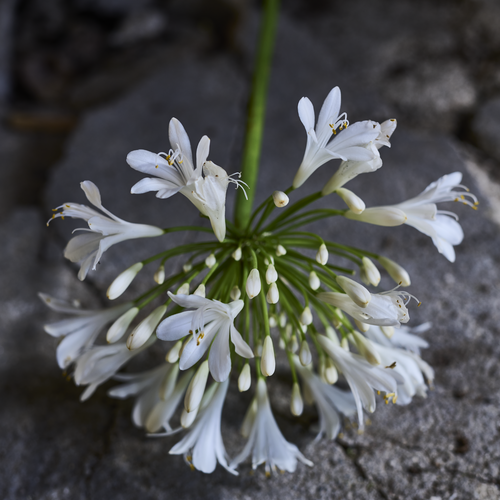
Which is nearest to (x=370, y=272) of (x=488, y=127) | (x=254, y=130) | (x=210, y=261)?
(x=210, y=261)

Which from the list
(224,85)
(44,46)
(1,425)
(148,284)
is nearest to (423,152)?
(224,85)

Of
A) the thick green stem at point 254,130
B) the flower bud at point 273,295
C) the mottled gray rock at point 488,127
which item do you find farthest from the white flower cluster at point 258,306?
the mottled gray rock at point 488,127

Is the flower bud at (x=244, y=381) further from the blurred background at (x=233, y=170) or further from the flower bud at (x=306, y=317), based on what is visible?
the blurred background at (x=233, y=170)

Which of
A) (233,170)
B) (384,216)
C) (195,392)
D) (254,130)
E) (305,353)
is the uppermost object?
(384,216)

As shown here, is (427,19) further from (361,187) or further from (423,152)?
(361,187)

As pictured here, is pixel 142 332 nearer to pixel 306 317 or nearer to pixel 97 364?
pixel 97 364

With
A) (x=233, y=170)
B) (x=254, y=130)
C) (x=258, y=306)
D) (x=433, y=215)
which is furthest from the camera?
(x=233, y=170)
